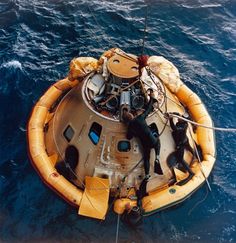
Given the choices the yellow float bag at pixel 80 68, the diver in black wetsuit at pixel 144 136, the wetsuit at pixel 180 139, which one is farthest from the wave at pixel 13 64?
the wetsuit at pixel 180 139

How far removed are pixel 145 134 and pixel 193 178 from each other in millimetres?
2671

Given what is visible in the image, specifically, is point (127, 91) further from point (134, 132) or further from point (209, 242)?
point (209, 242)

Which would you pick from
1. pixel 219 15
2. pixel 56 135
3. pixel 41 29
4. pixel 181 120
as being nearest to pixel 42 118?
pixel 56 135

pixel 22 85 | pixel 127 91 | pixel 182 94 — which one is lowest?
pixel 22 85

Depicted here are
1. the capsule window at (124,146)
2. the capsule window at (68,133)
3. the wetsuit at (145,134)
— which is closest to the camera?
the wetsuit at (145,134)

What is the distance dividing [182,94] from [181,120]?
2.70m

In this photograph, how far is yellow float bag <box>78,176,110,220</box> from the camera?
12.0 meters

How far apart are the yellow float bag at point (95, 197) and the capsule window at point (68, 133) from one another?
1520mm

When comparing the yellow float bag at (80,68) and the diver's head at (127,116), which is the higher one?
the diver's head at (127,116)

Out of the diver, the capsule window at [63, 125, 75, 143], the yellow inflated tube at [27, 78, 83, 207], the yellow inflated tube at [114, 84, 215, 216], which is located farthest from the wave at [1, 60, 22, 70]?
the diver

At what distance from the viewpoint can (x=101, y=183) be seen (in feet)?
39.8

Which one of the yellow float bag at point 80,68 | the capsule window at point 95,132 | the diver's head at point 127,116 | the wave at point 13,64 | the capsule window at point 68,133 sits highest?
the diver's head at point 127,116

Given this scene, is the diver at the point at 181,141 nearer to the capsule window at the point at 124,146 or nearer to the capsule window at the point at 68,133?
the capsule window at the point at 124,146

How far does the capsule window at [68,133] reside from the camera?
12752 millimetres
